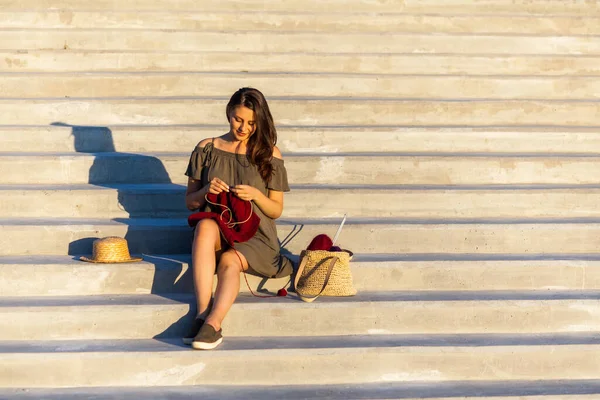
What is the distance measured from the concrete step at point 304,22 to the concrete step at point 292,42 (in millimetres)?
161

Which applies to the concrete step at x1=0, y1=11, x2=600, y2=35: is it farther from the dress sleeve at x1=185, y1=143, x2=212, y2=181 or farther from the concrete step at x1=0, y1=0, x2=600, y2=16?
the dress sleeve at x1=185, y1=143, x2=212, y2=181

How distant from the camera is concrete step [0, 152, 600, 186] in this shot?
5.41 meters

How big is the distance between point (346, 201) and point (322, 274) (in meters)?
0.92

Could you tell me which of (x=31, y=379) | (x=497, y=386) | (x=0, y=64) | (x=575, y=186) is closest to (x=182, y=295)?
(x=31, y=379)

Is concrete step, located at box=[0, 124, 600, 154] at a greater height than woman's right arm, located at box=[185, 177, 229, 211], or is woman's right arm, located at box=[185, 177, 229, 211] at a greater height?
concrete step, located at box=[0, 124, 600, 154]

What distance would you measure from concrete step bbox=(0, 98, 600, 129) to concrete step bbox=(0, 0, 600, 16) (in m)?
1.53

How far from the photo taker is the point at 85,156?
18.0 feet

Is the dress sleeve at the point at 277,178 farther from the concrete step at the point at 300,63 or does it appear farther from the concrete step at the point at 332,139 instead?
the concrete step at the point at 300,63

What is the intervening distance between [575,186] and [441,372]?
1876mm

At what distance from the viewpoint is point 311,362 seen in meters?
4.14

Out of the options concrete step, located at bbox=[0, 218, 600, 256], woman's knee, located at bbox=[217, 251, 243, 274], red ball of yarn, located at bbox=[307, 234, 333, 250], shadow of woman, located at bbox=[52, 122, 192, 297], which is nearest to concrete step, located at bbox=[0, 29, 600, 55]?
shadow of woman, located at bbox=[52, 122, 192, 297]

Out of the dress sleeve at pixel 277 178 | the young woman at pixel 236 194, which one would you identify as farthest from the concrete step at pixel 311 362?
the dress sleeve at pixel 277 178

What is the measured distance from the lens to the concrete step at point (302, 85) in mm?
6340

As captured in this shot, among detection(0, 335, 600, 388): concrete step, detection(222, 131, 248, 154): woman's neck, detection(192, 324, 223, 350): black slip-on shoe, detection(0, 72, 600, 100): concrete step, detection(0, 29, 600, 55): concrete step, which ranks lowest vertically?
detection(0, 335, 600, 388): concrete step
